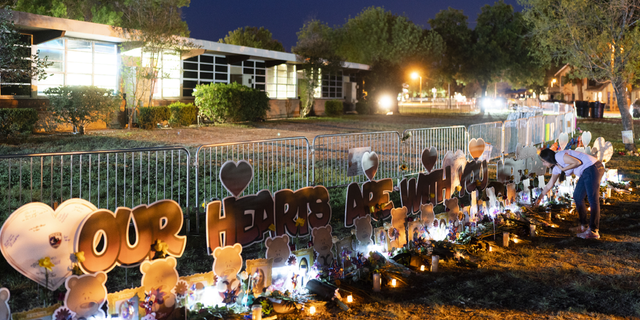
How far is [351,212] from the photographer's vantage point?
18.3 ft

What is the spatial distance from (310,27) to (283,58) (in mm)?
6170

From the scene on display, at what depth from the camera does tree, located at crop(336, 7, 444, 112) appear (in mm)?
39219

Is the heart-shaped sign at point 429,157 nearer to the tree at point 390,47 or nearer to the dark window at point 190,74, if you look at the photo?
the dark window at point 190,74

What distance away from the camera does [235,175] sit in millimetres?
4895

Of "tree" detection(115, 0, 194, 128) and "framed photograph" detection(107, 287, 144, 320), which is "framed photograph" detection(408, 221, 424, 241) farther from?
"tree" detection(115, 0, 194, 128)

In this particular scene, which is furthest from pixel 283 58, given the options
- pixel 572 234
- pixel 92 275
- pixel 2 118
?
pixel 92 275

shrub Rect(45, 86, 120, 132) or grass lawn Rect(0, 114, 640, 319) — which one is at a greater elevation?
shrub Rect(45, 86, 120, 132)

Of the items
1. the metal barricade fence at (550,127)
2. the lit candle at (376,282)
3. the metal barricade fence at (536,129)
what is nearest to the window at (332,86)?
the metal barricade fence at (550,127)

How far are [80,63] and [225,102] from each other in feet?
19.9

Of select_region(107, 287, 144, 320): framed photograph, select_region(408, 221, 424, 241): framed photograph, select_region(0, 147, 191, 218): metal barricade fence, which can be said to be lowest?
select_region(107, 287, 144, 320): framed photograph

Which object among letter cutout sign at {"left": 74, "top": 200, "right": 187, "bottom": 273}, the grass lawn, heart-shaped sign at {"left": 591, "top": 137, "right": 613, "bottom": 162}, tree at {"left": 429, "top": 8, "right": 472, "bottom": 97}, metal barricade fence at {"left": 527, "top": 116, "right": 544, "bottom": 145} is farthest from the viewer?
tree at {"left": 429, "top": 8, "right": 472, "bottom": 97}

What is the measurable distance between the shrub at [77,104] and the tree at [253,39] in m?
42.6

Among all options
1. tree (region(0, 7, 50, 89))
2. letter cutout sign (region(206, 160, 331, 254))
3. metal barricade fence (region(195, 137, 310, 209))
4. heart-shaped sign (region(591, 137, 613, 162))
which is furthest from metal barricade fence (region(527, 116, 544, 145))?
tree (region(0, 7, 50, 89))

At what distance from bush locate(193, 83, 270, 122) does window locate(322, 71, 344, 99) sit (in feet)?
35.9
